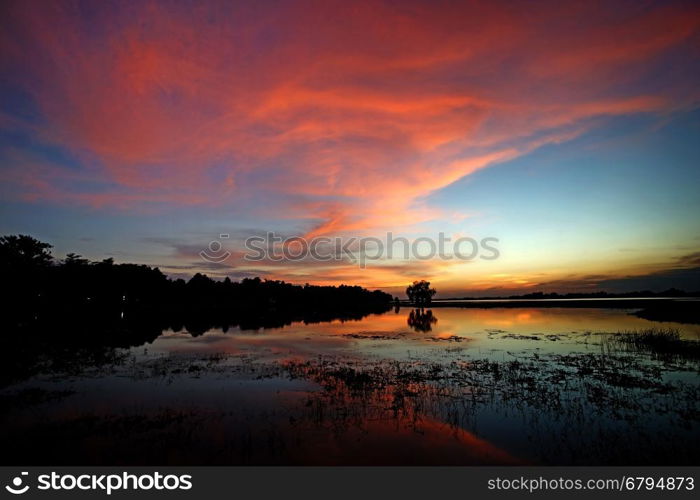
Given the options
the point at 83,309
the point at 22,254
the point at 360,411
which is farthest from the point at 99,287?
the point at 360,411

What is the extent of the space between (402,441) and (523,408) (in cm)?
717

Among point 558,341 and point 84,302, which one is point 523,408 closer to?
point 558,341

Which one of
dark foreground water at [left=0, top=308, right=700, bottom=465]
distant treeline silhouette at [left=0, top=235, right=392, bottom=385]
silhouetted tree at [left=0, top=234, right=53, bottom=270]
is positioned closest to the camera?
dark foreground water at [left=0, top=308, right=700, bottom=465]

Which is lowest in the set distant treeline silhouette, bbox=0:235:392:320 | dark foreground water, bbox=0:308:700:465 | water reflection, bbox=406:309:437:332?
water reflection, bbox=406:309:437:332

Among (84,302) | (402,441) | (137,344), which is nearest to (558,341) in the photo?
(402,441)

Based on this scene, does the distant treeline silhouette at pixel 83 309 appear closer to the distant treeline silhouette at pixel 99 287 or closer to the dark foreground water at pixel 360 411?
the distant treeline silhouette at pixel 99 287

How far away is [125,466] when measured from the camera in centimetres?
1068

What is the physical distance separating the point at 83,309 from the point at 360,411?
93.0 m

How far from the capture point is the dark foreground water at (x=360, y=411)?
1159 centimetres

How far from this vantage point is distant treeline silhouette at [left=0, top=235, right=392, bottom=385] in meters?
31.0

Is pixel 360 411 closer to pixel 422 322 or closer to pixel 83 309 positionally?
pixel 422 322

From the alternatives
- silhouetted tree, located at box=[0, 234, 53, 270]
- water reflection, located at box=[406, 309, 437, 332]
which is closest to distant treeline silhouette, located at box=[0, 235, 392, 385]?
silhouetted tree, located at box=[0, 234, 53, 270]

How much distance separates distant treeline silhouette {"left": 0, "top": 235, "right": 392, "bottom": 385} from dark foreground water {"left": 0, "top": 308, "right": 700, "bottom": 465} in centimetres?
769

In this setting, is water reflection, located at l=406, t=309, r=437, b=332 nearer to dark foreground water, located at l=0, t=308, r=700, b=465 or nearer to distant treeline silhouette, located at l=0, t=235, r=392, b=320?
dark foreground water, located at l=0, t=308, r=700, b=465
